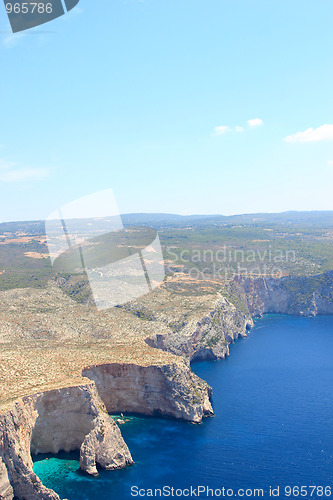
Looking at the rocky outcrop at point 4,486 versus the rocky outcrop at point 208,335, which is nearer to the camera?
the rocky outcrop at point 4,486

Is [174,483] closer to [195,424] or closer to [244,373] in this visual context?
[195,424]

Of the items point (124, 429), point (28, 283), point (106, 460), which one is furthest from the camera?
point (28, 283)

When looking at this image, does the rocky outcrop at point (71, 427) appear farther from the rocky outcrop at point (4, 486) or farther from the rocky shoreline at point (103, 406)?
the rocky outcrop at point (4, 486)

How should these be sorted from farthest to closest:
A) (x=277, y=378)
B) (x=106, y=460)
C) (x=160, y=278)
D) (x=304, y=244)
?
(x=304, y=244) < (x=160, y=278) < (x=277, y=378) < (x=106, y=460)

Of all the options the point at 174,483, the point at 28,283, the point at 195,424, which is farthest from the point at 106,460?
the point at 28,283

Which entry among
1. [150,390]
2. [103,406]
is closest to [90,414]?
[103,406]

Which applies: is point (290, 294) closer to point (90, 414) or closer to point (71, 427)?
point (90, 414)

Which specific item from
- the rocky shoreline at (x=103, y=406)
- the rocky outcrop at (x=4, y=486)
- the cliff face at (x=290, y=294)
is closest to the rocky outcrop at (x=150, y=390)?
the rocky shoreline at (x=103, y=406)
